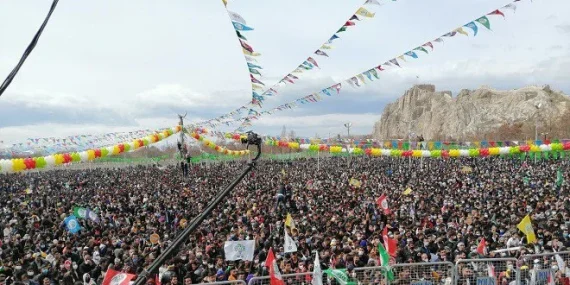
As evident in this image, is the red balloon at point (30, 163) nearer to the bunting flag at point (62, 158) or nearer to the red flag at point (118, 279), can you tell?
the bunting flag at point (62, 158)

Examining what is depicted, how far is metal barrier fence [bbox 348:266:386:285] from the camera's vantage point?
26.2 feet

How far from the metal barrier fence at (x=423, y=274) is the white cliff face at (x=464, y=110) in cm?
8312

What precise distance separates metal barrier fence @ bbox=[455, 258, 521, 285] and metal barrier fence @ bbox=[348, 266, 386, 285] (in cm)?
122

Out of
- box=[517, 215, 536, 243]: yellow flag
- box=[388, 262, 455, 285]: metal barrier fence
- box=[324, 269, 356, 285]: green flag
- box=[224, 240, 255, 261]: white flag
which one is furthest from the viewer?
→ box=[517, 215, 536, 243]: yellow flag

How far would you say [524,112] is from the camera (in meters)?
108

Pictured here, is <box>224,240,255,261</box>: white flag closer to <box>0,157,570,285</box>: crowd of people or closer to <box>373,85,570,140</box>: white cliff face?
<box>0,157,570,285</box>: crowd of people

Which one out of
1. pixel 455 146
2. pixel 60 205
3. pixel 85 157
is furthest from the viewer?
pixel 455 146

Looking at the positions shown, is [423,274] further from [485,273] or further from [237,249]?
Result: [237,249]

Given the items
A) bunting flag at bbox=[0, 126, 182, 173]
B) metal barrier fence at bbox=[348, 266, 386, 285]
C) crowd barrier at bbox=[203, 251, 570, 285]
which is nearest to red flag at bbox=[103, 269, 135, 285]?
bunting flag at bbox=[0, 126, 182, 173]

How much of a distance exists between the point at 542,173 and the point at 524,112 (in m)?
88.3

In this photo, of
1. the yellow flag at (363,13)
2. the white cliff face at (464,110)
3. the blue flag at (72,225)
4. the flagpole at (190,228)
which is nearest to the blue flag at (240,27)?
the yellow flag at (363,13)

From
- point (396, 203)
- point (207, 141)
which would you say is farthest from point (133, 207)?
point (396, 203)

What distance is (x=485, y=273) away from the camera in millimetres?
8391

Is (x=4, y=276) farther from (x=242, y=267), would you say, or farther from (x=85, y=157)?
(x=242, y=267)
